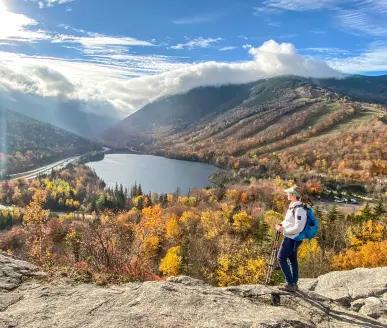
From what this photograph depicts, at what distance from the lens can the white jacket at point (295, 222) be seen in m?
11.2

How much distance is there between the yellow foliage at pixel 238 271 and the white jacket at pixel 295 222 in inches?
1041

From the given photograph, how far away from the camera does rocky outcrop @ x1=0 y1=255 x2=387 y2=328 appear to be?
28.5 feet

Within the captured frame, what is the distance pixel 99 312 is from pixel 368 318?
8445mm

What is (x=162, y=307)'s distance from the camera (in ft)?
30.4

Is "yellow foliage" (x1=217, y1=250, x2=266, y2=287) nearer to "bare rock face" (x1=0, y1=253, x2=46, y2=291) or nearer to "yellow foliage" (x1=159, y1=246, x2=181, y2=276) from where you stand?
"yellow foliage" (x1=159, y1=246, x2=181, y2=276)

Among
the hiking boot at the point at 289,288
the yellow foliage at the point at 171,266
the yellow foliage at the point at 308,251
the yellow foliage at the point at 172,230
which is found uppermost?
the hiking boot at the point at 289,288

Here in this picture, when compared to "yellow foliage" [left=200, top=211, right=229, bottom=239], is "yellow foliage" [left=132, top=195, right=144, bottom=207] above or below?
below

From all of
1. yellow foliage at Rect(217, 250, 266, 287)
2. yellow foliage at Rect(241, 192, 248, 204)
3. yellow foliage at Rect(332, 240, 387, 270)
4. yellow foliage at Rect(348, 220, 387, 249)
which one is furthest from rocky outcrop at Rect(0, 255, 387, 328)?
yellow foliage at Rect(241, 192, 248, 204)

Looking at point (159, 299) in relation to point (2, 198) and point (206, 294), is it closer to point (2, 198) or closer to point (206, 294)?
point (206, 294)

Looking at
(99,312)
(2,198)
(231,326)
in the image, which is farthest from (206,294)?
(2,198)

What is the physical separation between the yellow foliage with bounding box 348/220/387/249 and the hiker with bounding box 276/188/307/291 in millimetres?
57084

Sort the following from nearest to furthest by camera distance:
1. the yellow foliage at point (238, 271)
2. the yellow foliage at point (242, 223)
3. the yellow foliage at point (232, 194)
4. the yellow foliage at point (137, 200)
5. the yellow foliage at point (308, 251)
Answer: the yellow foliage at point (238, 271) < the yellow foliage at point (308, 251) < the yellow foliage at point (242, 223) < the yellow foliage at point (232, 194) < the yellow foliage at point (137, 200)

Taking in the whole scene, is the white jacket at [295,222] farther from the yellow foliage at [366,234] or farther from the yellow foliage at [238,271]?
the yellow foliage at [366,234]

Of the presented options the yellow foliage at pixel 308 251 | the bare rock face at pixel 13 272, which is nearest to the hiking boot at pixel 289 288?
the bare rock face at pixel 13 272
